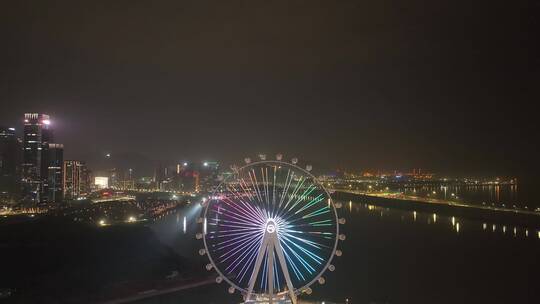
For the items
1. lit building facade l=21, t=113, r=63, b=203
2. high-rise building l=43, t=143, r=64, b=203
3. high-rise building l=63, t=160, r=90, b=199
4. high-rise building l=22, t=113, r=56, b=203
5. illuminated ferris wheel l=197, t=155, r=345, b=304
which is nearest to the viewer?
illuminated ferris wheel l=197, t=155, r=345, b=304

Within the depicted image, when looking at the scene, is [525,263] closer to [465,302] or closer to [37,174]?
[465,302]

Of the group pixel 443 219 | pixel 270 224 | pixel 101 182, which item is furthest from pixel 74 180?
pixel 270 224

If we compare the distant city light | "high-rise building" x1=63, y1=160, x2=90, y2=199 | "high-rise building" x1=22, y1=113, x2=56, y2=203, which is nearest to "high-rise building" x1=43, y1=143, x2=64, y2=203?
"high-rise building" x1=22, y1=113, x2=56, y2=203

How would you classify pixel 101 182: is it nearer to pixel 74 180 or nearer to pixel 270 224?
pixel 74 180

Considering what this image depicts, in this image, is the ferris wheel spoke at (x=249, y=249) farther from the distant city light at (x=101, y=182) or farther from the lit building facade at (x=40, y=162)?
the distant city light at (x=101, y=182)

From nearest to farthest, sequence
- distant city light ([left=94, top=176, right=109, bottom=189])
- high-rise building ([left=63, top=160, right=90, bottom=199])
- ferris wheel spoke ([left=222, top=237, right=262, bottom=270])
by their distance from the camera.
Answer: ferris wheel spoke ([left=222, top=237, right=262, bottom=270])
high-rise building ([left=63, top=160, right=90, bottom=199])
distant city light ([left=94, top=176, right=109, bottom=189])

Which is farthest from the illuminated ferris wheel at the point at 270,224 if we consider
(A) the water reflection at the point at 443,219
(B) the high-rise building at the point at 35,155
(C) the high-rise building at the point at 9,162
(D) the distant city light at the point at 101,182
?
(D) the distant city light at the point at 101,182

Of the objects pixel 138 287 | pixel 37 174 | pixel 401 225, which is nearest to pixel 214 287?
pixel 138 287

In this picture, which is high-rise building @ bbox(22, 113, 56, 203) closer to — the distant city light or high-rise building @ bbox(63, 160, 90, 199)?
high-rise building @ bbox(63, 160, 90, 199)

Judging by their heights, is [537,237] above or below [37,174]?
below
